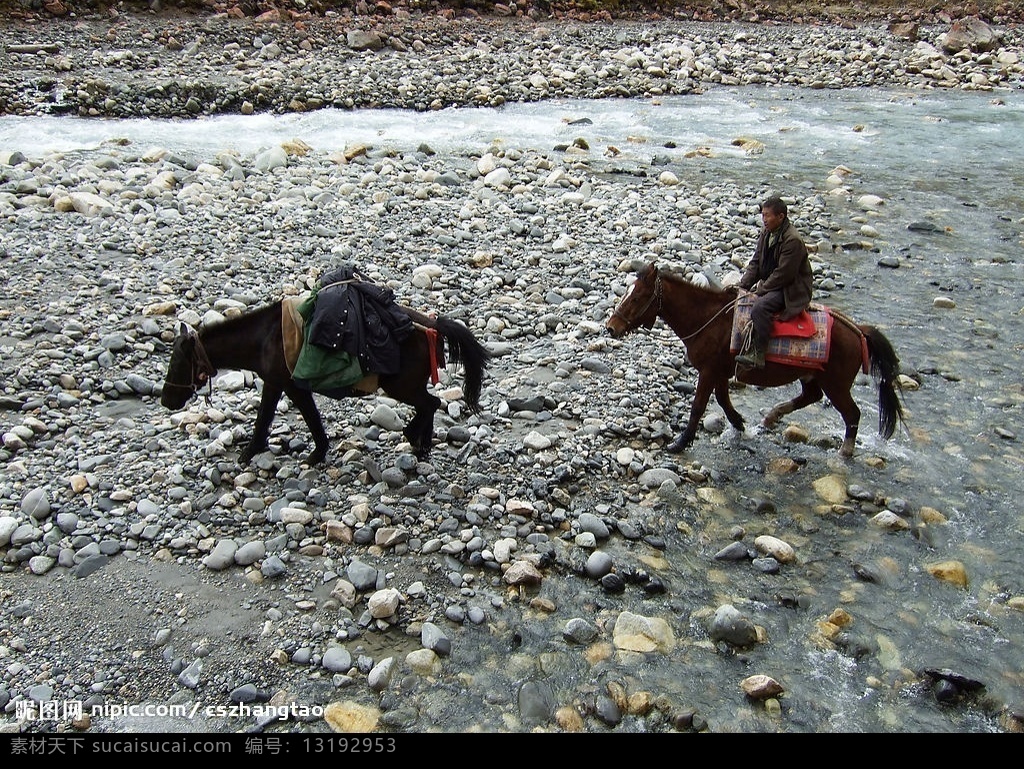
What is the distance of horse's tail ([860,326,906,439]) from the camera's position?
22.9 feet

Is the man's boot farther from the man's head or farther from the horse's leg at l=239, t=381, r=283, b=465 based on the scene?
the horse's leg at l=239, t=381, r=283, b=465

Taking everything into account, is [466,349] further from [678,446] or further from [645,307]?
[678,446]

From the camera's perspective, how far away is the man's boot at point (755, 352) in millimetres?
6859

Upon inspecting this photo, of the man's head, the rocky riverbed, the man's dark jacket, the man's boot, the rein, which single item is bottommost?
the rocky riverbed

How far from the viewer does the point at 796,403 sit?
24.7 feet

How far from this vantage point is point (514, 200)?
42.9ft

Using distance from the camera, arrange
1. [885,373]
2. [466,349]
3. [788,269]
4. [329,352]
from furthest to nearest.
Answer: [885,373] < [788,269] < [466,349] < [329,352]

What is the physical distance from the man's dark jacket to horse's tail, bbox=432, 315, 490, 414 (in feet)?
8.02

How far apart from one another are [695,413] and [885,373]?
5.28 feet

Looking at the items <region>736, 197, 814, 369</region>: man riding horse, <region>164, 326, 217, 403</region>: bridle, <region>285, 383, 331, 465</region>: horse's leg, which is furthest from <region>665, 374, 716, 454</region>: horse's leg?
<region>164, 326, 217, 403</region>: bridle

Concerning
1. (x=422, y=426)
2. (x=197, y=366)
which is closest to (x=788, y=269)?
(x=422, y=426)

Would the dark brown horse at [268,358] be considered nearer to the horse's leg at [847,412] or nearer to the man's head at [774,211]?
the man's head at [774,211]

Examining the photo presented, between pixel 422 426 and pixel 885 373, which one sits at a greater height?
pixel 885 373
